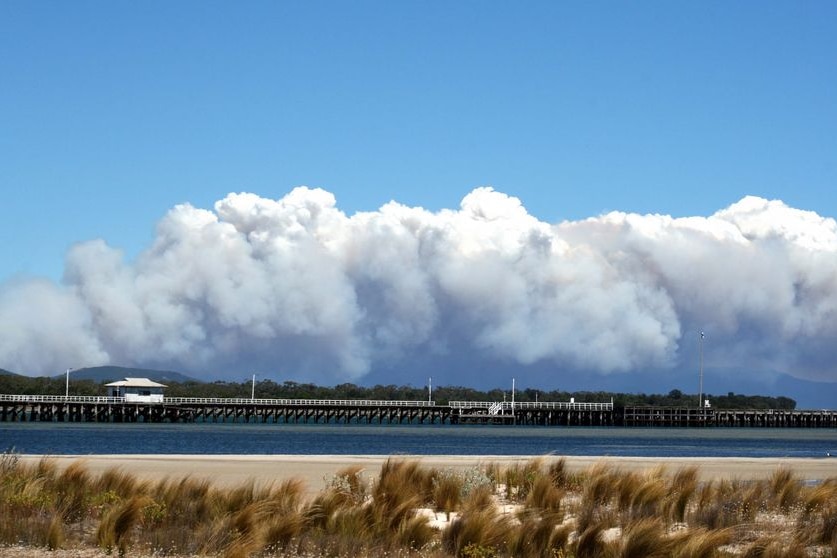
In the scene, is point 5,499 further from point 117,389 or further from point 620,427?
point 620,427

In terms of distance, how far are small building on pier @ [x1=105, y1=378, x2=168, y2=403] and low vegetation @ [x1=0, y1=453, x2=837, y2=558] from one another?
10526cm

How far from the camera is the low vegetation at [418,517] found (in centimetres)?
1503

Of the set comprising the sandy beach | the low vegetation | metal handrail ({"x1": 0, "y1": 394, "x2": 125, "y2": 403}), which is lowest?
the low vegetation

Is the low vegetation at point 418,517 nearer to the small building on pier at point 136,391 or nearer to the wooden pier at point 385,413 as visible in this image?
the wooden pier at point 385,413

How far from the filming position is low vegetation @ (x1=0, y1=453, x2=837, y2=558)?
49.3 ft

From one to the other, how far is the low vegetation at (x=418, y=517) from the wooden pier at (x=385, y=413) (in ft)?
344

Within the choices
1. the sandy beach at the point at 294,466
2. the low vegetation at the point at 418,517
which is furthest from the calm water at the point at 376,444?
the low vegetation at the point at 418,517

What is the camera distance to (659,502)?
59.6 feet

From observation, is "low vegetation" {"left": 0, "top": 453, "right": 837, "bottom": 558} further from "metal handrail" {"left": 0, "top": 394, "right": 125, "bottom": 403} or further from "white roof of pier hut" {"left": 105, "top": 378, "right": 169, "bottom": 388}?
"white roof of pier hut" {"left": 105, "top": 378, "right": 169, "bottom": 388}

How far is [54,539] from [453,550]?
16.4ft

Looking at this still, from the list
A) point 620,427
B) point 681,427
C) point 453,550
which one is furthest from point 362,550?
point 681,427

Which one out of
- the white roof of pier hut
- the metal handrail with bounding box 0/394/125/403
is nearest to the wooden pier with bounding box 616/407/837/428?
the white roof of pier hut

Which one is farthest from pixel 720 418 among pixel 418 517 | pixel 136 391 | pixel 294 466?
pixel 418 517

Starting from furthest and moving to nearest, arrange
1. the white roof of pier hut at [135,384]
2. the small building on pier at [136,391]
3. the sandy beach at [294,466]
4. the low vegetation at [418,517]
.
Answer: the white roof of pier hut at [135,384], the small building on pier at [136,391], the sandy beach at [294,466], the low vegetation at [418,517]
